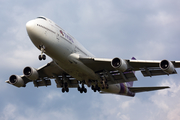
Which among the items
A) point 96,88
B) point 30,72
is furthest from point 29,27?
point 96,88

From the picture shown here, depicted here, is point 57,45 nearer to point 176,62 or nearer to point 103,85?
point 103,85

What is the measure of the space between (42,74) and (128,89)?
12658mm

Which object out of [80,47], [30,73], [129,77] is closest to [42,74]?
[30,73]

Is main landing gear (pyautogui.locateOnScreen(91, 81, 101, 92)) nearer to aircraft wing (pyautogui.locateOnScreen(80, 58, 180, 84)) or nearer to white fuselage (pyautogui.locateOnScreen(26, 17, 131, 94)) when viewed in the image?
aircraft wing (pyautogui.locateOnScreen(80, 58, 180, 84))

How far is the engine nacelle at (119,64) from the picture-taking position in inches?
1057

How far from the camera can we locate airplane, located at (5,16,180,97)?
83.5 ft

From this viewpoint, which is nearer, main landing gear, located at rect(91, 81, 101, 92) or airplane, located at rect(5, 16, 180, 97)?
airplane, located at rect(5, 16, 180, 97)

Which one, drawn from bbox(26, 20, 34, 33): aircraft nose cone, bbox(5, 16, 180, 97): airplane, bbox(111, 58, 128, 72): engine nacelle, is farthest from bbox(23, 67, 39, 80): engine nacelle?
bbox(111, 58, 128, 72): engine nacelle

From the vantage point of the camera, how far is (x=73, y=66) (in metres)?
27.9

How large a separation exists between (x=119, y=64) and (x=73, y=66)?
4.63 m

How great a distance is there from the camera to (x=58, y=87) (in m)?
35.4

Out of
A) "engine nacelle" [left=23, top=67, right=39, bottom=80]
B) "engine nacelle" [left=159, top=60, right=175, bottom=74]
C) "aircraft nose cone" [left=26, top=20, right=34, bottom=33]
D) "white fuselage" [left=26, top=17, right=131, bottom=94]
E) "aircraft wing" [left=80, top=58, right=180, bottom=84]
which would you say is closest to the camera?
"aircraft nose cone" [left=26, top=20, right=34, bottom=33]

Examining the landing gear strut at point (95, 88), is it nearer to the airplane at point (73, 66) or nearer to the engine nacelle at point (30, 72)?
the airplane at point (73, 66)

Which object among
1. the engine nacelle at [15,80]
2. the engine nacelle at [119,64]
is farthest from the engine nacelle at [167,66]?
the engine nacelle at [15,80]
